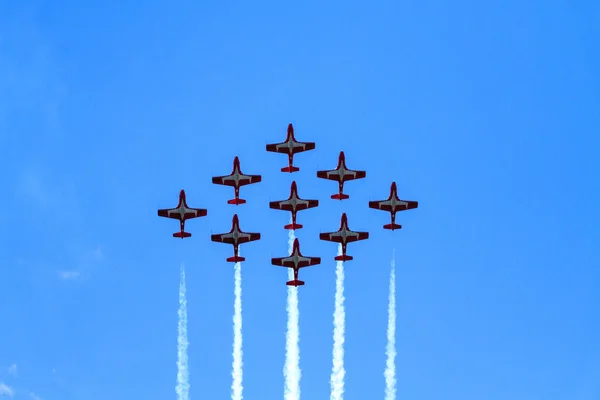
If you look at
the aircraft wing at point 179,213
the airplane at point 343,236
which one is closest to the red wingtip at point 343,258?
the airplane at point 343,236

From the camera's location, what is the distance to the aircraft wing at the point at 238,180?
148 meters

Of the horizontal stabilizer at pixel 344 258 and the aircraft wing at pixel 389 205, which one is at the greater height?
→ the aircraft wing at pixel 389 205

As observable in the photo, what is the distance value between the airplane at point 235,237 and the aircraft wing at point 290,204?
4.75 metres

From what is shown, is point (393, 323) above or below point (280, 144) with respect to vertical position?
below

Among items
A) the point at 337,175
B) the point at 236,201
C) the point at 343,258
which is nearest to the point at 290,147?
the point at 337,175

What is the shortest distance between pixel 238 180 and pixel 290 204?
25.5 feet

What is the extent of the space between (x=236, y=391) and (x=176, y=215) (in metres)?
24.8

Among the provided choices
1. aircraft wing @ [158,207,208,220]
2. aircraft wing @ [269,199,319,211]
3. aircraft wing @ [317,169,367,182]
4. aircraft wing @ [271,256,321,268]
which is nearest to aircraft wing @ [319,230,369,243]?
aircraft wing @ [271,256,321,268]

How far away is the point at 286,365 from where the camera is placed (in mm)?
146125

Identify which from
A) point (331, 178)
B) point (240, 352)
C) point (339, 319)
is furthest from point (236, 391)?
point (331, 178)

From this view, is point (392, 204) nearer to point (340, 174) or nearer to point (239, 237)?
point (340, 174)

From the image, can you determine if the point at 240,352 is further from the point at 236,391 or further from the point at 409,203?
the point at 409,203

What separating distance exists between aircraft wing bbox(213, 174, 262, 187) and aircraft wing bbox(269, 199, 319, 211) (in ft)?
13.5

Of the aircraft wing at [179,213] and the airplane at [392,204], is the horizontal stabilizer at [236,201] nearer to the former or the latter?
the aircraft wing at [179,213]
